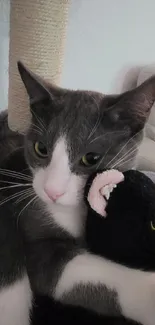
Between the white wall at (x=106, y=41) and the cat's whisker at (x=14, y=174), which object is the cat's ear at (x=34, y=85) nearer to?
the cat's whisker at (x=14, y=174)

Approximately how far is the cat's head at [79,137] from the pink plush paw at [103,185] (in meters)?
0.04

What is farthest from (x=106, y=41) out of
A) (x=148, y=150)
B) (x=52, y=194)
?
(x=52, y=194)

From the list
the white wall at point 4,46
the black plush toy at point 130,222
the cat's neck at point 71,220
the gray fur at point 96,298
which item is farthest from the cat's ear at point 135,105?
the white wall at point 4,46

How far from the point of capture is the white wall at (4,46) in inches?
69.1

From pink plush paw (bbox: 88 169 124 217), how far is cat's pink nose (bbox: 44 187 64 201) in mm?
62

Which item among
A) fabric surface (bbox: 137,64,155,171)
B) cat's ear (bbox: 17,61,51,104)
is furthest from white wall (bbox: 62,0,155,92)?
cat's ear (bbox: 17,61,51,104)

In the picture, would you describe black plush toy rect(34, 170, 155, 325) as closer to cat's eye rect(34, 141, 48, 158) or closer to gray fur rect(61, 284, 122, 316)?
gray fur rect(61, 284, 122, 316)

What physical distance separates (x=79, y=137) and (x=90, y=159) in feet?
0.17

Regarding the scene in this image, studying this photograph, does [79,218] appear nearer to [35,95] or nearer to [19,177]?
[19,177]

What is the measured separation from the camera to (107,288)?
85 cm

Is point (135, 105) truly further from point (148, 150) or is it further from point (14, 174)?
point (148, 150)

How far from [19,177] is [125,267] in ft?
1.12

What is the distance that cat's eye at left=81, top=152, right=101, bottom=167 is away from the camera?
87 centimetres

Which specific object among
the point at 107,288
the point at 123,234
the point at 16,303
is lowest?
Result: the point at 16,303
